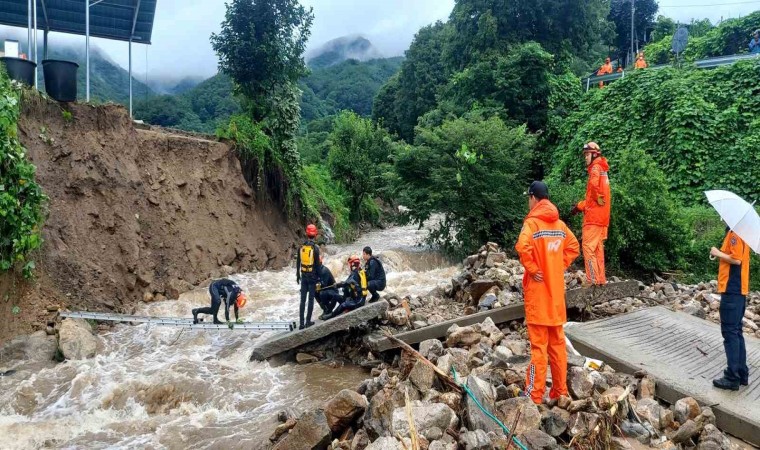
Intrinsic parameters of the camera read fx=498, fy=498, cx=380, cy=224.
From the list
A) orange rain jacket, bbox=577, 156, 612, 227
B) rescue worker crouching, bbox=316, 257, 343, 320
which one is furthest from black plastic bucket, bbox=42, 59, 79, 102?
orange rain jacket, bbox=577, 156, 612, 227

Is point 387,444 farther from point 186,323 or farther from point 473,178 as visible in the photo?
point 473,178

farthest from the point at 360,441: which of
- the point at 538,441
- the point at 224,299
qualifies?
the point at 224,299

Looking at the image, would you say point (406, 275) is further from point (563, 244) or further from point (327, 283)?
point (563, 244)

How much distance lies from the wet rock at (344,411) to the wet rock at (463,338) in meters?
1.83

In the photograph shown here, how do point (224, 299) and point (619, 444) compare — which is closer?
point (619, 444)

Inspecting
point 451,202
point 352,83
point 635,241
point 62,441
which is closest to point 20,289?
point 62,441

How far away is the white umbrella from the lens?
4715 millimetres

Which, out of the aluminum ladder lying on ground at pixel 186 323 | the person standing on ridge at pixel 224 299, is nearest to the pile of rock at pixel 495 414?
the aluminum ladder lying on ground at pixel 186 323

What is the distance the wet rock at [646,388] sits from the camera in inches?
192

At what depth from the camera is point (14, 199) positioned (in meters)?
7.46

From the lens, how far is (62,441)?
18.1ft

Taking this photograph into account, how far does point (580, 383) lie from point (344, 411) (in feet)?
7.41

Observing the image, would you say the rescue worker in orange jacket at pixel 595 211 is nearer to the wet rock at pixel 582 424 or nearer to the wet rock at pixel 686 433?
the wet rock at pixel 686 433

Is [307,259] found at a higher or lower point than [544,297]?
lower
